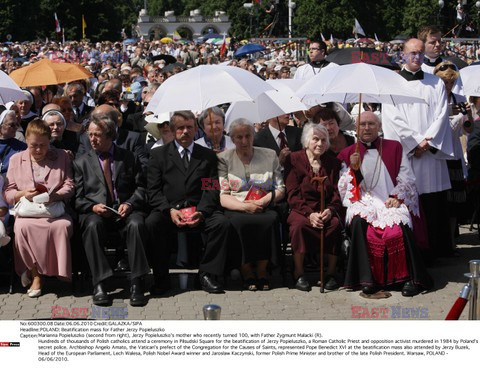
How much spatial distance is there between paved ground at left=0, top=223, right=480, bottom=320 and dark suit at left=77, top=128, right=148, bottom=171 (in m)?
1.45

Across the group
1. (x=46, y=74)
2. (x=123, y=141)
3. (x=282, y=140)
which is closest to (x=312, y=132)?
(x=282, y=140)

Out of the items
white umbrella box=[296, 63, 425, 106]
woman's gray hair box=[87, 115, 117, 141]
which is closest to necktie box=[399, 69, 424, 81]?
white umbrella box=[296, 63, 425, 106]

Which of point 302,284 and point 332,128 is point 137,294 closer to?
point 302,284

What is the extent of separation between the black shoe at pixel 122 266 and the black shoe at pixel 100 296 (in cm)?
96

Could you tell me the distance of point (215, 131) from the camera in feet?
32.9

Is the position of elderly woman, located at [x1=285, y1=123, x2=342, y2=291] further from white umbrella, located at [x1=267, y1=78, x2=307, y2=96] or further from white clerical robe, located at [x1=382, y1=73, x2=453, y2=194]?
white umbrella, located at [x1=267, y1=78, x2=307, y2=96]

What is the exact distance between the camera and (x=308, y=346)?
15.1ft

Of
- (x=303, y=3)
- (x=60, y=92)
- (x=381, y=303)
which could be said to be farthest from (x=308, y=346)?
(x=303, y=3)

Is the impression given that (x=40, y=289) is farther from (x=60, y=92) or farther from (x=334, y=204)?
(x=60, y=92)

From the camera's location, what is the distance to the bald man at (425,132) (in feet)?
31.6

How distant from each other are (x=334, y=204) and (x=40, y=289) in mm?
2851

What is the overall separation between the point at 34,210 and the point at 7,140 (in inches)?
40.1

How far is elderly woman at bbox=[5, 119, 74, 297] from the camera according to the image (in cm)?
859

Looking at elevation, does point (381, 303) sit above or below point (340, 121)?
below
